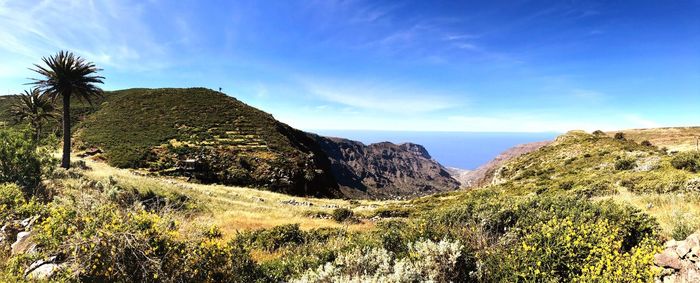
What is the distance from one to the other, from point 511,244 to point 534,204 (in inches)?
111

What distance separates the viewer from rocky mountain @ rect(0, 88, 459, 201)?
156 feet

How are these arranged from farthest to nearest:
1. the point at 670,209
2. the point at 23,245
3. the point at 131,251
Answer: the point at 670,209
the point at 23,245
the point at 131,251

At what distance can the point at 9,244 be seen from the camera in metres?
8.02

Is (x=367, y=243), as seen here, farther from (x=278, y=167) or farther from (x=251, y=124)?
(x=251, y=124)

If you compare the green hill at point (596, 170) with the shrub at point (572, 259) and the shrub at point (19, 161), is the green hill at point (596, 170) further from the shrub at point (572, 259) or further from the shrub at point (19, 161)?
the shrub at point (19, 161)

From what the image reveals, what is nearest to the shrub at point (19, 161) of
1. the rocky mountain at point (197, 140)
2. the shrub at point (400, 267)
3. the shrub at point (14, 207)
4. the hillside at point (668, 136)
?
the shrub at point (14, 207)

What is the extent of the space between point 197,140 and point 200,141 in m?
0.74

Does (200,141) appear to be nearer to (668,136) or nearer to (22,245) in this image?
(22,245)

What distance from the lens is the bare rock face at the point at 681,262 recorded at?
496 centimetres

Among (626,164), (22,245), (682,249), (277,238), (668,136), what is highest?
(668,136)

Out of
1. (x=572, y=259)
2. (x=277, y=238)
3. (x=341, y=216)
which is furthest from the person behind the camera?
(x=341, y=216)

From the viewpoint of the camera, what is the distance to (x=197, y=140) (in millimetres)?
55750

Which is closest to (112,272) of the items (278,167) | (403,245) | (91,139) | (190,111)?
(403,245)

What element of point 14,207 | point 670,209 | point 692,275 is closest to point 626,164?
point 670,209
